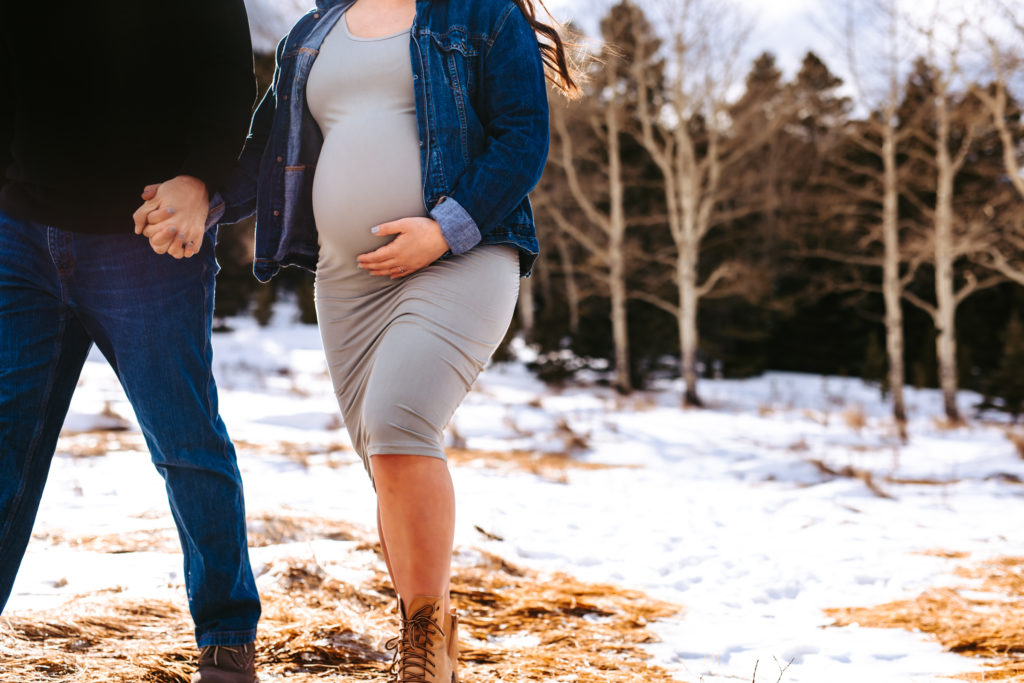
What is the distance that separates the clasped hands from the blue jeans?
0.06 meters

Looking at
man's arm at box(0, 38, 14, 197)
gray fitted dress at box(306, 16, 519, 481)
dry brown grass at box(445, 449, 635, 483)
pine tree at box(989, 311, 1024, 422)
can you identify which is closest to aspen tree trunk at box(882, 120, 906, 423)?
pine tree at box(989, 311, 1024, 422)

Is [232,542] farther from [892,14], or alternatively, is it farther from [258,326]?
[258,326]

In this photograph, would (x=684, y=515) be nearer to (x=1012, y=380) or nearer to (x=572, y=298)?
(x=1012, y=380)

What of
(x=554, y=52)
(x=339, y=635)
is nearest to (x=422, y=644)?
(x=339, y=635)

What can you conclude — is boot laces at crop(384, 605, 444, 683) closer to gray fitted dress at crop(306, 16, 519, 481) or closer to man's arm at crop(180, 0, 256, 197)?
gray fitted dress at crop(306, 16, 519, 481)

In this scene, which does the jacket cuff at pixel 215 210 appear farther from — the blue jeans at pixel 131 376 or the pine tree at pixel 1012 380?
the pine tree at pixel 1012 380

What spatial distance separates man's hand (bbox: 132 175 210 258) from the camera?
184 cm

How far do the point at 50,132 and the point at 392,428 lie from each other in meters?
1.00

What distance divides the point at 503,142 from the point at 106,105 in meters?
0.89

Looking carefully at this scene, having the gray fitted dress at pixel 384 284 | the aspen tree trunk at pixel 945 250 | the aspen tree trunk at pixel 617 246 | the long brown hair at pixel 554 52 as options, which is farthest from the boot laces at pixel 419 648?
the aspen tree trunk at pixel 617 246

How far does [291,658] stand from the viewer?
7.27 ft

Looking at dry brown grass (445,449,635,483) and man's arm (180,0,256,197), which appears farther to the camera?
dry brown grass (445,449,635,483)

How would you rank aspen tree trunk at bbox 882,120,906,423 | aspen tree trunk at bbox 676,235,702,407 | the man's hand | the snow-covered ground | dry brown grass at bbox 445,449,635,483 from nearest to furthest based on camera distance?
the man's hand → the snow-covered ground → dry brown grass at bbox 445,449,635,483 → aspen tree trunk at bbox 882,120,906,423 → aspen tree trunk at bbox 676,235,702,407

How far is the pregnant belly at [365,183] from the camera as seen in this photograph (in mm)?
1855
